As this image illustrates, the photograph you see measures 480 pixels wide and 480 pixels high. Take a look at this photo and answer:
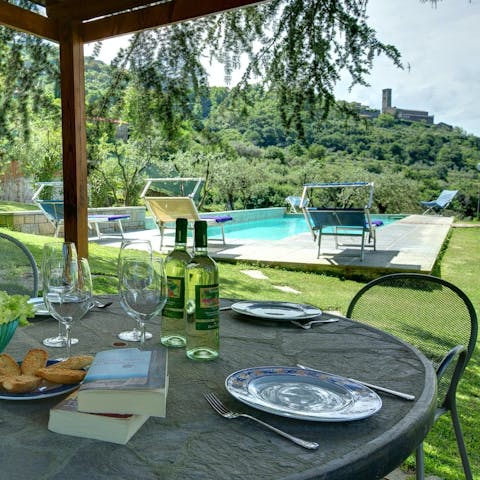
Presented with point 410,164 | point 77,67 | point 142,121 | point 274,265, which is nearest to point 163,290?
point 77,67

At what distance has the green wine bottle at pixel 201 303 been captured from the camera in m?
0.89

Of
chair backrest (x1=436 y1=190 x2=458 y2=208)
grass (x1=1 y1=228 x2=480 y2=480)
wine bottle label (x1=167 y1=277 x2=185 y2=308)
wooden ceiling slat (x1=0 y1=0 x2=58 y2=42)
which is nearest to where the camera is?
wine bottle label (x1=167 y1=277 x2=185 y2=308)

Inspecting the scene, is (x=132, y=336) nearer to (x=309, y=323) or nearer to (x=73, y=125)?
(x=309, y=323)

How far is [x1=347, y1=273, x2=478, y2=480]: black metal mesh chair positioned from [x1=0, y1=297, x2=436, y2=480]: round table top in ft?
1.88

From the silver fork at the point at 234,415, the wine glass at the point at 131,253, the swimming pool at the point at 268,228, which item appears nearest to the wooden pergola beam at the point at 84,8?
the wine glass at the point at 131,253

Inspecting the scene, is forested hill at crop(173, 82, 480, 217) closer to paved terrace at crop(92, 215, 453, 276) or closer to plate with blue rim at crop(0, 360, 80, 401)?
paved terrace at crop(92, 215, 453, 276)

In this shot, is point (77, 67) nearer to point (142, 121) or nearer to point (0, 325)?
point (142, 121)

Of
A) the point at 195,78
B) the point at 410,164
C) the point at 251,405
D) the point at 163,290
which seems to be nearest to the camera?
the point at 251,405

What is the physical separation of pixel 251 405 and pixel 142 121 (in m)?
2.95

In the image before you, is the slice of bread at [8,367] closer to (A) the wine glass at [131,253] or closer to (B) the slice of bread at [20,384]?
(B) the slice of bread at [20,384]

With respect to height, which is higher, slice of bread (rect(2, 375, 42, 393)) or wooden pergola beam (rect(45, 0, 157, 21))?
wooden pergola beam (rect(45, 0, 157, 21))

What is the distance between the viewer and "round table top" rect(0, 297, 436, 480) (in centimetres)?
56

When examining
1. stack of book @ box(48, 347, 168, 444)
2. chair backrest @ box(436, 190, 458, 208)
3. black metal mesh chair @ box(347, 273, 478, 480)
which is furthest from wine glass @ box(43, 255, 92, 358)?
chair backrest @ box(436, 190, 458, 208)

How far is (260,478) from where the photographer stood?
0.55 meters
